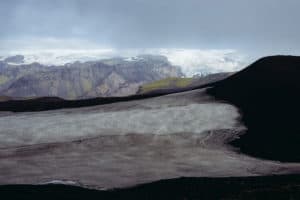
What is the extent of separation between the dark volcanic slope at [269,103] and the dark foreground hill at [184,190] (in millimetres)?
8963

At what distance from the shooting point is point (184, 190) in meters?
25.9

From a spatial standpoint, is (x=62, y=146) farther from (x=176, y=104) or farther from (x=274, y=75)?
(x=274, y=75)

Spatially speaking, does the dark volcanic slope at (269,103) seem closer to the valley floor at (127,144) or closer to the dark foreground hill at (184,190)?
the valley floor at (127,144)

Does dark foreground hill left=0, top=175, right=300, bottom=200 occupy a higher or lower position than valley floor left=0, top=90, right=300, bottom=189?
lower

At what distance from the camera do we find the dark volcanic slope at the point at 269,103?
37500 millimetres

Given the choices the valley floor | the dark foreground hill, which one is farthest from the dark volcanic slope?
the dark foreground hill

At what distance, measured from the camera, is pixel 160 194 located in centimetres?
2542

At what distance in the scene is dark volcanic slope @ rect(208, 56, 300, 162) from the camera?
37.5 metres

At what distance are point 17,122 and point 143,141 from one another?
51.0ft

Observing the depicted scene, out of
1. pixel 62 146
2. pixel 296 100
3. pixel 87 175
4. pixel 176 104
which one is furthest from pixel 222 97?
pixel 87 175

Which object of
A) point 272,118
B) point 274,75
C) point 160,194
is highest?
point 274,75

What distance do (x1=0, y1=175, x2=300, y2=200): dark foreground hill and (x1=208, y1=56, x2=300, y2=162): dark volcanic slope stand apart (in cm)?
896

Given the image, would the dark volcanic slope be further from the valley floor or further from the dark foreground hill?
the dark foreground hill

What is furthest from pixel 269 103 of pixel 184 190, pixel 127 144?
pixel 184 190
